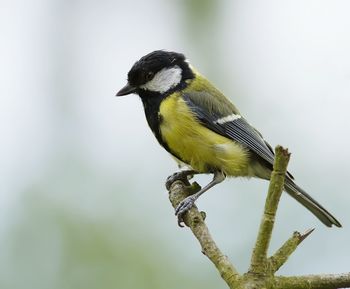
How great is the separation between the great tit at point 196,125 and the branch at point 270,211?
1211 mm

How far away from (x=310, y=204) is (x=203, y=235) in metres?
1.00

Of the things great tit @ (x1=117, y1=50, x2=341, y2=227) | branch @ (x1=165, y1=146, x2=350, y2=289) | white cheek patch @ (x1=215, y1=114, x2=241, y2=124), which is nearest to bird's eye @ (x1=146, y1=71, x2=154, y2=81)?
great tit @ (x1=117, y1=50, x2=341, y2=227)

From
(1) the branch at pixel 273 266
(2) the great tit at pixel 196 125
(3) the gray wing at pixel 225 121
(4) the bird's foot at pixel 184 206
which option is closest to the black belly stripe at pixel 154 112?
(2) the great tit at pixel 196 125

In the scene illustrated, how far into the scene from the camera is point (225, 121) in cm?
315

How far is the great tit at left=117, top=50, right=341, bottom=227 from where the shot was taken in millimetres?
2990

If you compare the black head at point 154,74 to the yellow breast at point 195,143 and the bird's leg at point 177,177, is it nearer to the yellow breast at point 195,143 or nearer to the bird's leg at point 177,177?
the yellow breast at point 195,143

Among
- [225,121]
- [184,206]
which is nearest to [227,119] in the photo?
[225,121]

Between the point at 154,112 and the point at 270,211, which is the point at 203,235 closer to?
the point at 270,211

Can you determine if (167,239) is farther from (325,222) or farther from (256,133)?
(325,222)

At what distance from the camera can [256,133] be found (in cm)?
321

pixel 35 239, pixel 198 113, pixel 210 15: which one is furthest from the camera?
pixel 210 15

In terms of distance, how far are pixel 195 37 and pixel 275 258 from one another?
3204 mm

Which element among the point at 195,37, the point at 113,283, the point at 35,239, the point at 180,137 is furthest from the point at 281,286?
the point at 195,37

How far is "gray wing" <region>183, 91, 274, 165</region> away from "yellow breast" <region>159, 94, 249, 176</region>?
3cm
